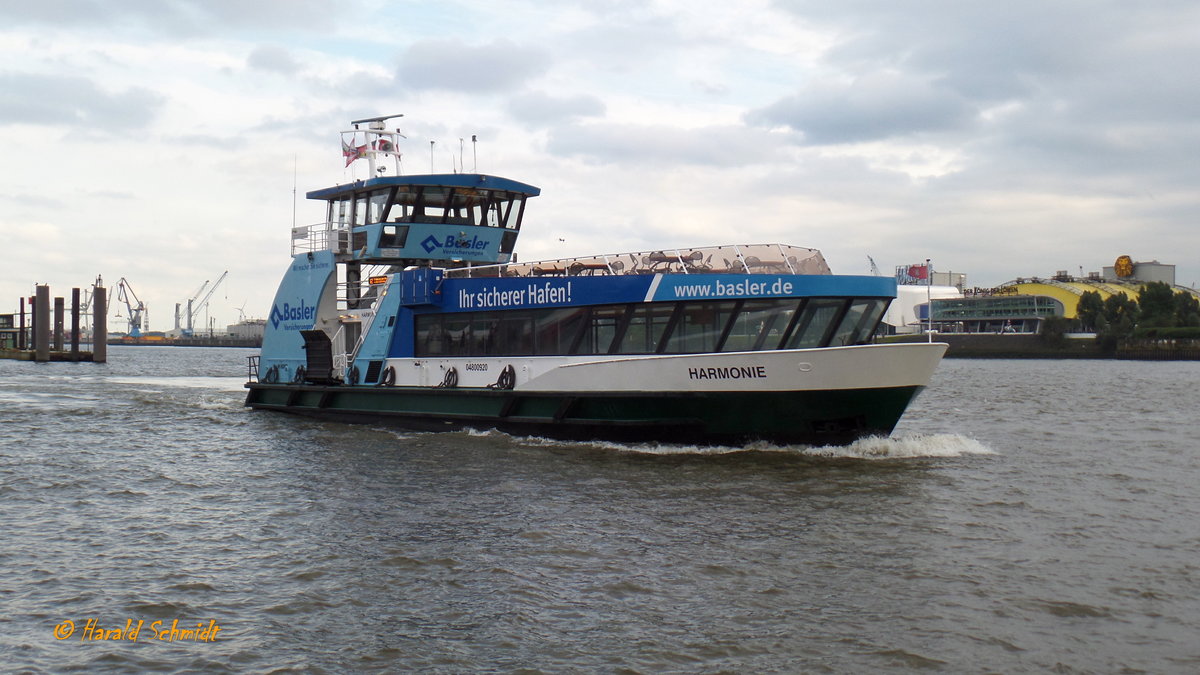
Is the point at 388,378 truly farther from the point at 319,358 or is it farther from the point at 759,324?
the point at 759,324

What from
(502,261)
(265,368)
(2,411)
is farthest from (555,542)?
(2,411)

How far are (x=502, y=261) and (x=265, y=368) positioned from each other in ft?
23.0

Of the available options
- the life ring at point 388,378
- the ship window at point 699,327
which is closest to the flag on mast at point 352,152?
the life ring at point 388,378

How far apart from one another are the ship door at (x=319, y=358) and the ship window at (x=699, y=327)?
986 cm

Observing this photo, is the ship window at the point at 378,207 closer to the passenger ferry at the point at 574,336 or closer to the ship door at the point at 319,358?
the passenger ferry at the point at 574,336

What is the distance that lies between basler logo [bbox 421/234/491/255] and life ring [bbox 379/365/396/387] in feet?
10.2

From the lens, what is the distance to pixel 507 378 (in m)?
18.2

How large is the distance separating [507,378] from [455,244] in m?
5.55

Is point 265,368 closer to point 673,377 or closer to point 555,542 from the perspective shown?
point 673,377

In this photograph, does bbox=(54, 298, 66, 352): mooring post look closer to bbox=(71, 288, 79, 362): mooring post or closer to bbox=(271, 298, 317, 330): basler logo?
bbox=(71, 288, 79, 362): mooring post

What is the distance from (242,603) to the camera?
8.45 metres

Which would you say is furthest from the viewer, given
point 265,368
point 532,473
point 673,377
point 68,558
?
point 265,368
